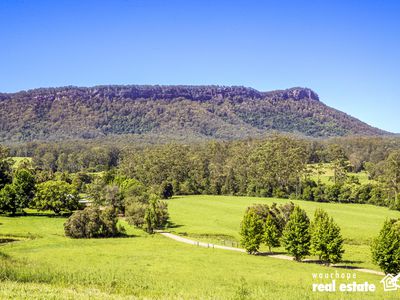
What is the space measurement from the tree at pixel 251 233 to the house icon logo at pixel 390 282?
20.0 meters

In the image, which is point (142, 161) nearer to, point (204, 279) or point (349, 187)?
point (349, 187)

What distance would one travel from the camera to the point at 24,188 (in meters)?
96.0

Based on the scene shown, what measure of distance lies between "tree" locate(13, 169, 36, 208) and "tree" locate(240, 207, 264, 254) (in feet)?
191

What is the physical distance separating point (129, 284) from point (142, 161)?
4714 inches

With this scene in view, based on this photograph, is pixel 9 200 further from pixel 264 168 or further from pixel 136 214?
pixel 264 168

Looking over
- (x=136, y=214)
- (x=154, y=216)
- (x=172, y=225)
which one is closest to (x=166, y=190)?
(x=172, y=225)

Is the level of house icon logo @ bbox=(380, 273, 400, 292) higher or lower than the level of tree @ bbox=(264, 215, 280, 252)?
lower

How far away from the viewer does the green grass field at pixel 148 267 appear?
34216 millimetres

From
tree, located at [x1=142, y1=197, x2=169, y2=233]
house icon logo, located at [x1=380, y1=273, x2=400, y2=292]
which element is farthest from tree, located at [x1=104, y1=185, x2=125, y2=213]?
house icon logo, located at [x1=380, y1=273, x2=400, y2=292]

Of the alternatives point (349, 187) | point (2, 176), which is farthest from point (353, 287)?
point (2, 176)

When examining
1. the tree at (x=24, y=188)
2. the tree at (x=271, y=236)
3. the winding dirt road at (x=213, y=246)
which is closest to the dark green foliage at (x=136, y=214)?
the winding dirt road at (x=213, y=246)

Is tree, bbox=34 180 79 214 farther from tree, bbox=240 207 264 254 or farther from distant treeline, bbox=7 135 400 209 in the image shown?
tree, bbox=240 207 264 254

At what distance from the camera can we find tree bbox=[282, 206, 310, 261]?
57.6 m

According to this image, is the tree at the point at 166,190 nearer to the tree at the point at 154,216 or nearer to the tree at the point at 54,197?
the tree at the point at 54,197
